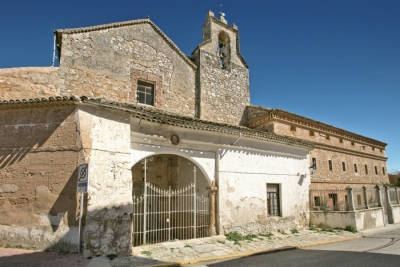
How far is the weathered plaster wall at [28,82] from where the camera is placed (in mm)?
9305

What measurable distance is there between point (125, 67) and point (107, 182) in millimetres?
6849

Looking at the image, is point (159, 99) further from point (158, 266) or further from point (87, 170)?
point (158, 266)

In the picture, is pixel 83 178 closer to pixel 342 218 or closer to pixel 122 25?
pixel 122 25

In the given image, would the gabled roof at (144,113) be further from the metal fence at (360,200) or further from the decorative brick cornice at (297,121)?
the metal fence at (360,200)

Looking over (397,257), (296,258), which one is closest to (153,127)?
(296,258)

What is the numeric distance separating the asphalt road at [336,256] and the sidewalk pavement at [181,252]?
0.42m

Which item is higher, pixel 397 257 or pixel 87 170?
pixel 87 170

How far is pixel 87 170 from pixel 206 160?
176 inches

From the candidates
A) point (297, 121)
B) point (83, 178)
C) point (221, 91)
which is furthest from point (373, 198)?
point (83, 178)

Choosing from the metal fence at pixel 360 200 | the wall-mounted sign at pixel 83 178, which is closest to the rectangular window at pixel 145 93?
the wall-mounted sign at pixel 83 178

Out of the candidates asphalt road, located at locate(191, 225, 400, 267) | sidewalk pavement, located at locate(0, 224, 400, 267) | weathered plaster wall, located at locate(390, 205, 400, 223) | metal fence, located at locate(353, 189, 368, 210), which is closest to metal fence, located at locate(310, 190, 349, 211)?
metal fence, located at locate(353, 189, 368, 210)

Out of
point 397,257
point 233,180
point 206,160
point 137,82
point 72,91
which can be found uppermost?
point 137,82

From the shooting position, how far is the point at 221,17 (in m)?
17.3

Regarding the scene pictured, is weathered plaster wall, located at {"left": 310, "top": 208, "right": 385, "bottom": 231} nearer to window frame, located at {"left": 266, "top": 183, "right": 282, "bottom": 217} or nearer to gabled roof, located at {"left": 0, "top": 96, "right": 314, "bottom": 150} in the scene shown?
window frame, located at {"left": 266, "top": 183, "right": 282, "bottom": 217}
